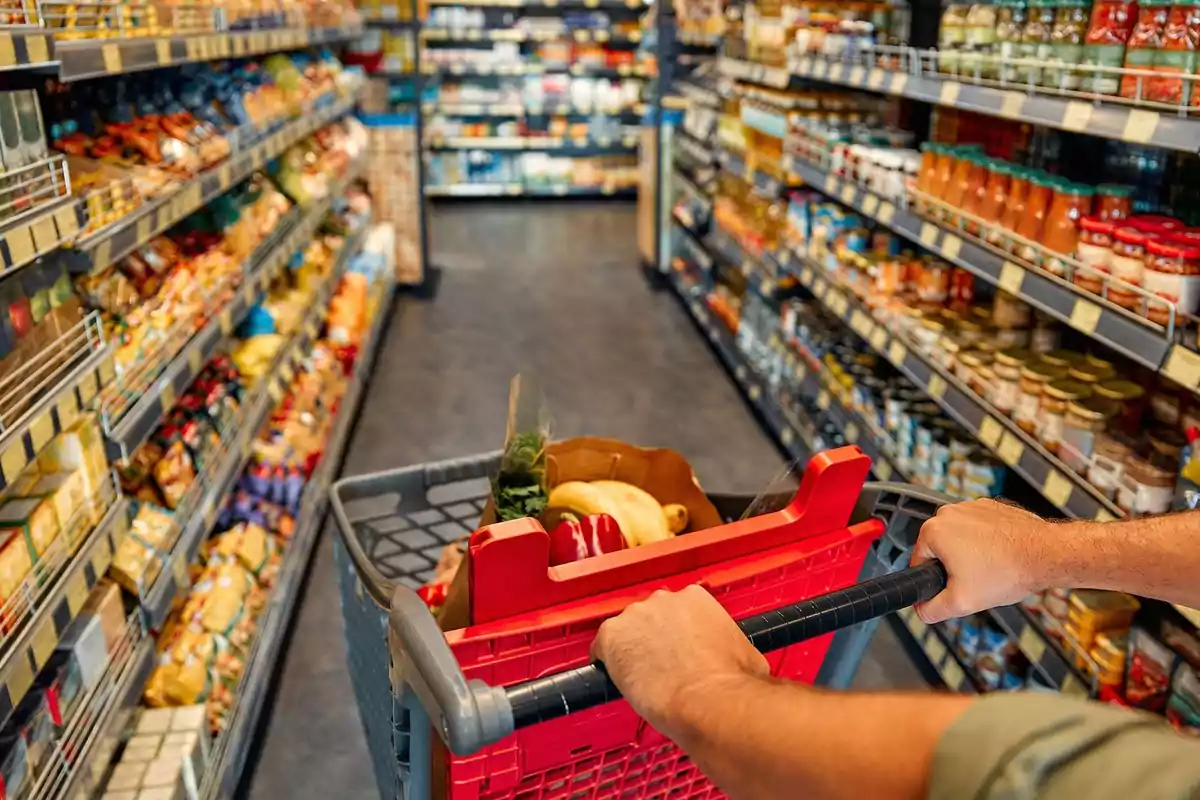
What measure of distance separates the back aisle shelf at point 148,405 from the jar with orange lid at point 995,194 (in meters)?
1.99

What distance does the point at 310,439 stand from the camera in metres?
3.54

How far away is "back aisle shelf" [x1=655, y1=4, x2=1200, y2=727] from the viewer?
199 centimetres

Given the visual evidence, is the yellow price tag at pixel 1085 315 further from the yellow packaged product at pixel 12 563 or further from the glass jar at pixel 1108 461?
the yellow packaged product at pixel 12 563

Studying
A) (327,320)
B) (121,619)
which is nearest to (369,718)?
(121,619)

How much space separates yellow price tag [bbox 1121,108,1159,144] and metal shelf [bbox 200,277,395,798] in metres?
2.11

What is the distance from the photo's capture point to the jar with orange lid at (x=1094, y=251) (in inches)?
81.9

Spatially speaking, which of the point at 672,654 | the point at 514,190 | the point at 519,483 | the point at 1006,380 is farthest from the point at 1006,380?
the point at 514,190

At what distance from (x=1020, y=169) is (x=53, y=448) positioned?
221 cm

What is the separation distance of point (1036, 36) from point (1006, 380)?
31.2 inches

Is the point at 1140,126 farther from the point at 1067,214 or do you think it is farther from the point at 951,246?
the point at 951,246

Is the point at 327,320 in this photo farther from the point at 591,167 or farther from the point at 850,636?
the point at 591,167

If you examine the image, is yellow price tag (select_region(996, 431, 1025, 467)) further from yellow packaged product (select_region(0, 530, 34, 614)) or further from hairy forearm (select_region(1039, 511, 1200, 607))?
yellow packaged product (select_region(0, 530, 34, 614))

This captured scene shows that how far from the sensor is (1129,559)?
1.20 meters

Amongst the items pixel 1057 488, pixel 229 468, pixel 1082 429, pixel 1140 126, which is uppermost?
pixel 1140 126
